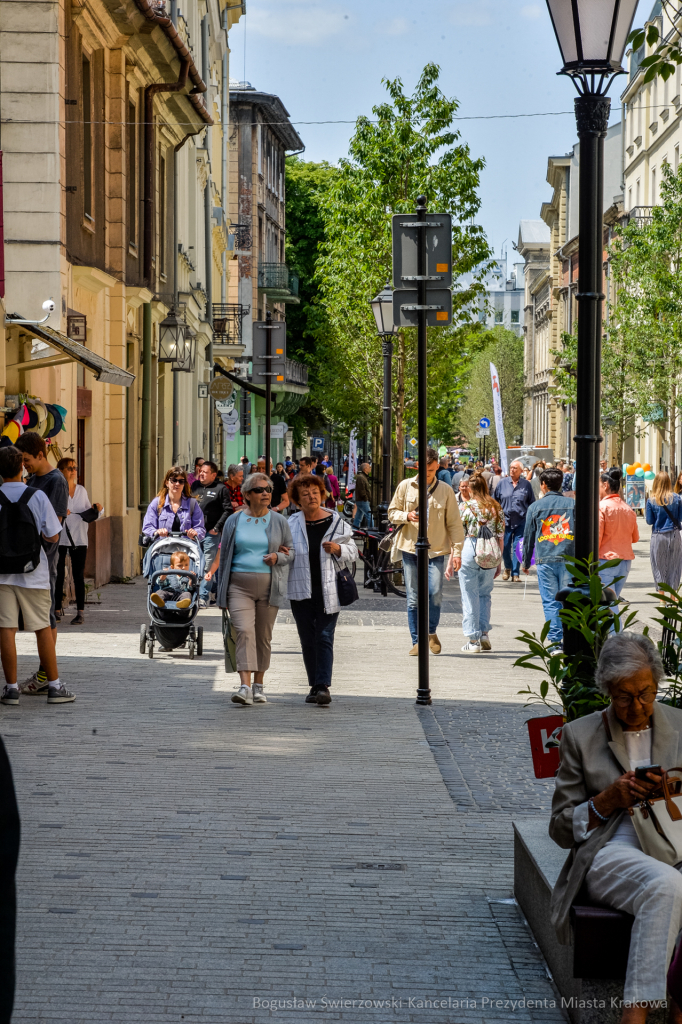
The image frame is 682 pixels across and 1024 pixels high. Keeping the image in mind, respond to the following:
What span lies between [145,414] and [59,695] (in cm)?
1418

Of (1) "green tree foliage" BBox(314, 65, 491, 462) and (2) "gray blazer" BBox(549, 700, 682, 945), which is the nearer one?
(2) "gray blazer" BBox(549, 700, 682, 945)

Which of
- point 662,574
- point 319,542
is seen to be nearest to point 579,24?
point 319,542

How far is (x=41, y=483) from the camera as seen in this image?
505 inches

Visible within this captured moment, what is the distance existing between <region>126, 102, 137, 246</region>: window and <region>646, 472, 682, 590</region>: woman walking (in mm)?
10206

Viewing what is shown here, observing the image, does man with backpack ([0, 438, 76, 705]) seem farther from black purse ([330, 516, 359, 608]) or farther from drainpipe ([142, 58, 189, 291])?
drainpipe ([142, 58, 189, 291])

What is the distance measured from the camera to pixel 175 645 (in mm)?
13273

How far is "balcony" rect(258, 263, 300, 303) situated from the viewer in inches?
2480

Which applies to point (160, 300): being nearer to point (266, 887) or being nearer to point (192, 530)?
point (192, 530)

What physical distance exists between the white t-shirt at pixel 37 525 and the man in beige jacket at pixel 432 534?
3871 mm

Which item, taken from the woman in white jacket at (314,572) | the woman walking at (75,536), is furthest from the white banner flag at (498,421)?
the woman in white jacket at (314,572)

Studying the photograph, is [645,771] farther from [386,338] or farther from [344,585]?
[386,338]

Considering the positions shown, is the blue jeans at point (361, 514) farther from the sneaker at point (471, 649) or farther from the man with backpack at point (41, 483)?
the man with backpack at point (41, 483)

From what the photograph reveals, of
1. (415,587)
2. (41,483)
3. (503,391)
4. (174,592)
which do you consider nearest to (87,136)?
(41,483)

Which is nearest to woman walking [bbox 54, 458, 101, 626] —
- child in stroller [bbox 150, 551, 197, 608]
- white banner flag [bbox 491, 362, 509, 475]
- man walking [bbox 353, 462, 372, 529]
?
child in stroller [bbox 150, 551, 197, 608]
